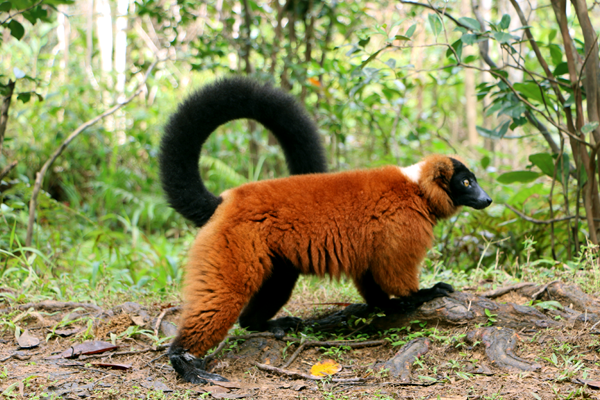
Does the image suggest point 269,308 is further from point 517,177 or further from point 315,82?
point 315,82

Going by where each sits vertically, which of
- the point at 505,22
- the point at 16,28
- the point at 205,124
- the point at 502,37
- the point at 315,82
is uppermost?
the point at 16,28

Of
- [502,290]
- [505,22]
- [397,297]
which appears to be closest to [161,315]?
[397,297]

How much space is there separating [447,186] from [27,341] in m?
3.12

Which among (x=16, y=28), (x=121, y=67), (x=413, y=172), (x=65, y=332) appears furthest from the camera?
(x=121, y=67)

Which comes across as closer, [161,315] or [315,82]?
[161,315]

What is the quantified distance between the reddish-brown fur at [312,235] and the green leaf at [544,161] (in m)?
1.61

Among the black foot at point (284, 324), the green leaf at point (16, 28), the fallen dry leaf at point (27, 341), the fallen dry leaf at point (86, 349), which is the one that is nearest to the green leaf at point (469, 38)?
the black foot at point (284, 324)

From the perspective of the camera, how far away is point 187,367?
290cm

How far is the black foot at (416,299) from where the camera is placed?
137 inches

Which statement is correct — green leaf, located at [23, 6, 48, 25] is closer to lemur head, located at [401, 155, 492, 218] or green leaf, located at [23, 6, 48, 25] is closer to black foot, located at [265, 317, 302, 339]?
black foot, located at [265, 317, 302, 339]

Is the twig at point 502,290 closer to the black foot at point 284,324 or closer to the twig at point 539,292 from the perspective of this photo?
the twig at point 539,292

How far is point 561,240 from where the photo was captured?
211 inches

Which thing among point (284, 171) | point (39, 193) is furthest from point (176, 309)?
point (284, 171)

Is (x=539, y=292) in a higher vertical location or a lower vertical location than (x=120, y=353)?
higher
